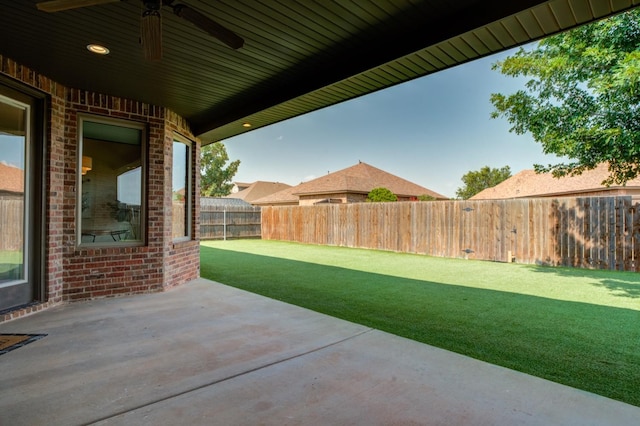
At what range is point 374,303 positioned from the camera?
4438 mm

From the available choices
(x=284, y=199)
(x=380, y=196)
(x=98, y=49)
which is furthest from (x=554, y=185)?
(x=98, y=49)

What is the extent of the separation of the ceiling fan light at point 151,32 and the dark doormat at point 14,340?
106 inches

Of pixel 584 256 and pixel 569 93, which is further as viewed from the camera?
pixel 584 256

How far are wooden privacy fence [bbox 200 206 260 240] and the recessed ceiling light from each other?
12.0 meters

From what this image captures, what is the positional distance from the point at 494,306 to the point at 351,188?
48.0ft

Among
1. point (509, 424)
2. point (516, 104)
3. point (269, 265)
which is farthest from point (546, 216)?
point (509, 424)

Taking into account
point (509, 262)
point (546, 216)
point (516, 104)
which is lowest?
point (509, 262)

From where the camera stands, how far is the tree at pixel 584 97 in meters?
5.75

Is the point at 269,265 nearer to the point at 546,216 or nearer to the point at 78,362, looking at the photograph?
the point at 78,362

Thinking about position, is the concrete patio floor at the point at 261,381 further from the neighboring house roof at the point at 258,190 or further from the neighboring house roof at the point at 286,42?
the neighboring house roof at the point at 258,190

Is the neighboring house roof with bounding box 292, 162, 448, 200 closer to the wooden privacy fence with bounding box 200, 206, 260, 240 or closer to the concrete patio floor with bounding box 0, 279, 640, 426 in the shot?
the wooden privacy fence with bounding box 200, 206, 260, 240

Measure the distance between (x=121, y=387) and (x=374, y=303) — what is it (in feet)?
9.82

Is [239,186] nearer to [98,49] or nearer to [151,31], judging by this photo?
[98,49]

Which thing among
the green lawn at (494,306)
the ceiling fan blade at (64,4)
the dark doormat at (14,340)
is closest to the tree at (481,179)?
the green lawn at (494,306)
